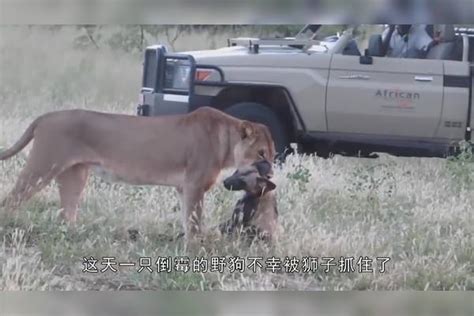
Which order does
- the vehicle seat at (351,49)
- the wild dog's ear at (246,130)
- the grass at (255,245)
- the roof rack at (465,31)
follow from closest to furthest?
the grass at (255,245), the wild dog's ear at (246,130), the roof rack at (465,31), the vehicle seat at (351,49)

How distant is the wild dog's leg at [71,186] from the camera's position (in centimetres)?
700

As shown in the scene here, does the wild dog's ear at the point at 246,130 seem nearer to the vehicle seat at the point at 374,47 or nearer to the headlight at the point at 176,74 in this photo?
the headlight at the point at 176,74

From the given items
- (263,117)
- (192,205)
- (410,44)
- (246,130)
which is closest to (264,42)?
(263,117)

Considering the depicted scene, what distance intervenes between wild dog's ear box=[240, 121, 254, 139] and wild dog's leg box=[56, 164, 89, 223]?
96 cm

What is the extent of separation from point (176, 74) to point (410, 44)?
6.15 feet

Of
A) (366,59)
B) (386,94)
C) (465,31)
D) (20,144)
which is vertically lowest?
(20,144)

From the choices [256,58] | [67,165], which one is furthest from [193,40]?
[67,165]

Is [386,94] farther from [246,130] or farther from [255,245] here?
[255,245]

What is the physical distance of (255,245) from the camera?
657 cm

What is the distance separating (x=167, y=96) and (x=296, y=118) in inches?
40.9

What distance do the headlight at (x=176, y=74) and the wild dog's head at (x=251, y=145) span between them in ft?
7.34

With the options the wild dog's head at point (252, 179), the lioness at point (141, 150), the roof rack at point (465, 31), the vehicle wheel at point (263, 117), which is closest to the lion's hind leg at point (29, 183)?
the lioness at point (141, 150)

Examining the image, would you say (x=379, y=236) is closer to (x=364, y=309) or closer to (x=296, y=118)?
(x=364, y=309)

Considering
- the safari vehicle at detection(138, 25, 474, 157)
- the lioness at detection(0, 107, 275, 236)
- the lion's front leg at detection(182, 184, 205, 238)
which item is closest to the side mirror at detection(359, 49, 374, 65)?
the safari vehicle at detection(138, 25, 474, 157)
